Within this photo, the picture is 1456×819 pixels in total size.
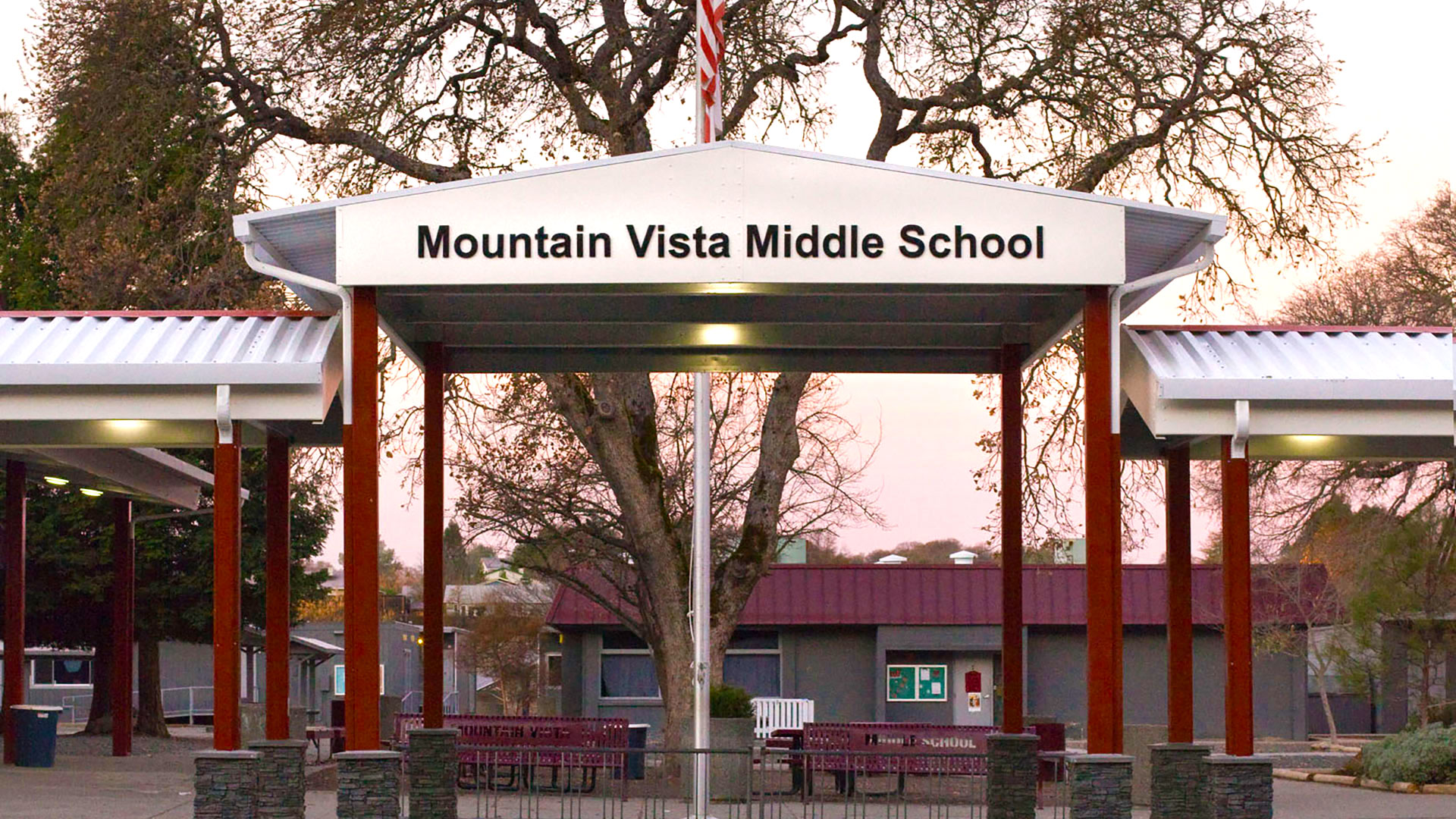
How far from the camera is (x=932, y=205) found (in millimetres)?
13031

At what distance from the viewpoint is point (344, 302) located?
13.2 meters

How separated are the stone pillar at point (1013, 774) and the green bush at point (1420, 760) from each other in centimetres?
900

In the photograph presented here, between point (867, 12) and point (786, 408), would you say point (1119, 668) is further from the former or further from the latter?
point (867, 12)

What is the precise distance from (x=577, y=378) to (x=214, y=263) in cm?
588

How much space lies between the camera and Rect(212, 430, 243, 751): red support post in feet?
43.9

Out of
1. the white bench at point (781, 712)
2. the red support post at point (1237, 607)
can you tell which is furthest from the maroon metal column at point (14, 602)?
the red support post at point (1237, 607)

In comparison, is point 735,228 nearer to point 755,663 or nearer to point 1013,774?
point 1013,774

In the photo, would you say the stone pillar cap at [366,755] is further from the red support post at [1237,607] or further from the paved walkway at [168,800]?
the red support post at [1237,607]

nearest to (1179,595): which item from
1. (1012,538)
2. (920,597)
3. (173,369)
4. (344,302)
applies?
(1012,538)

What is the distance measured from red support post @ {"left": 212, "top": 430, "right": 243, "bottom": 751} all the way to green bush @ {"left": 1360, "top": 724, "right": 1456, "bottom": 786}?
1606cm

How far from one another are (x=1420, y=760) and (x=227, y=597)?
1647 centimetres

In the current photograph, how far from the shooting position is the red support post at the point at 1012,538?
16.2m

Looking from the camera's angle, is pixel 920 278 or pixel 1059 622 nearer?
pixel 920 278

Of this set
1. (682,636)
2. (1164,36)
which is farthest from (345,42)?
(1164,36)
